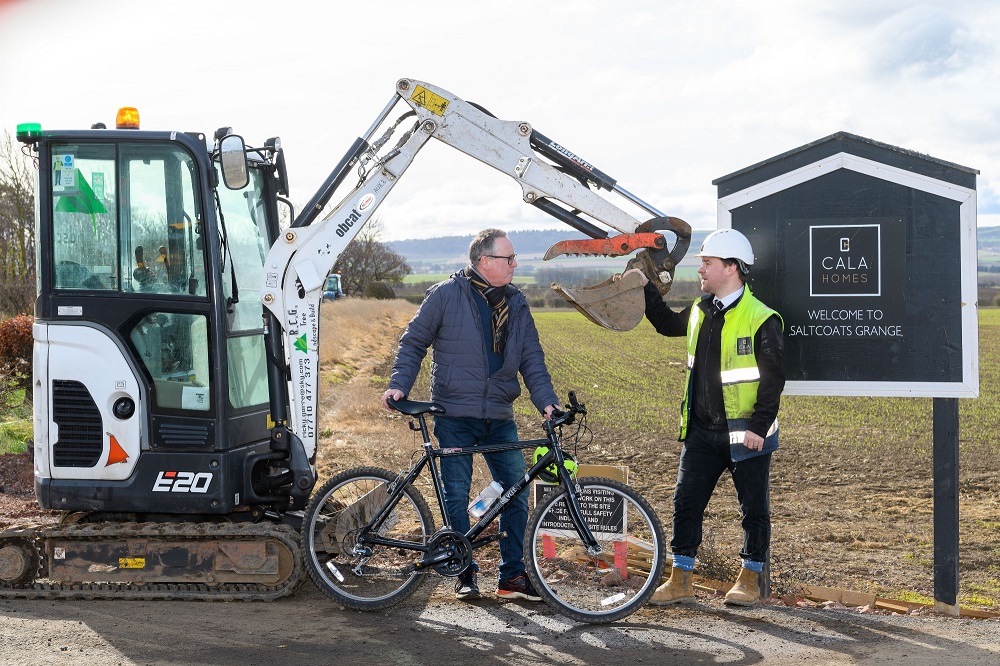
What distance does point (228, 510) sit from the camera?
677 centimetres

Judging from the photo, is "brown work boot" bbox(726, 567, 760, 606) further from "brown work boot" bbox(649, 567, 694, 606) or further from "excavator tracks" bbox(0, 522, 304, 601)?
"excavator tracks" bbox(0, 522, 304, 601)

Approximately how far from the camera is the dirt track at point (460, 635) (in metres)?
5.47

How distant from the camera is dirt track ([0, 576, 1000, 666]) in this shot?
18.0ft

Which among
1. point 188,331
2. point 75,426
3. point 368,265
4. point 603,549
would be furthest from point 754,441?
point 368,265

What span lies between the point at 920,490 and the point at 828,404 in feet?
28.5

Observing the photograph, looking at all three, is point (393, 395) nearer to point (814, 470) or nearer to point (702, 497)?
point (702, 497)

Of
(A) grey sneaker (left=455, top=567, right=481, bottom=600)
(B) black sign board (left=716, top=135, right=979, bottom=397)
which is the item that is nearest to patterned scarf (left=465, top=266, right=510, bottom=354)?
(A) grey sneaker (left=455, top=567, right=481, bottom=600)

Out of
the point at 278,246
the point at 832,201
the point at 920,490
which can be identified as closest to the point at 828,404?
the point at 920,490

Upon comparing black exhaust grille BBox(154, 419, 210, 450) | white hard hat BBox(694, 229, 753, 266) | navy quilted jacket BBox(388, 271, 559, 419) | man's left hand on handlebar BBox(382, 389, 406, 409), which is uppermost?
white hard hat BBox(694, 229, 753, 266)

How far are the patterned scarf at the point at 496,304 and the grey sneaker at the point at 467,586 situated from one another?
1.40 metres

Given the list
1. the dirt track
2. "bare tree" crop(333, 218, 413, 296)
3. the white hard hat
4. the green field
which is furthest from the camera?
"bare tree" crop(333, 218, 413, 296)

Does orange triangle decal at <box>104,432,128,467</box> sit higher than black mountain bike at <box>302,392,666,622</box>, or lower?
higher

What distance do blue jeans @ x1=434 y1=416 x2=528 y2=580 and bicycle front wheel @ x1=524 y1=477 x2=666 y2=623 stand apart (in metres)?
0.18

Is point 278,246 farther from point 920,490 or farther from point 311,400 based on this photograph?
point 920,490
